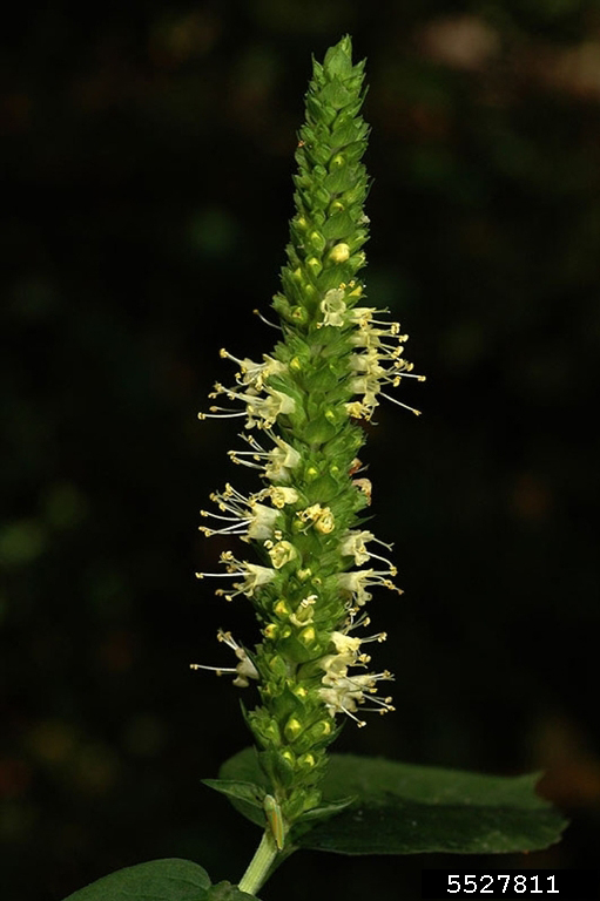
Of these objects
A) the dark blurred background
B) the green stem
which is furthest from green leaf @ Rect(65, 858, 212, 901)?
the dark blurred background

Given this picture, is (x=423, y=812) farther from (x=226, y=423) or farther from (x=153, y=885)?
(x=226, y=423)

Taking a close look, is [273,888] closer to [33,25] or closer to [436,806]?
[436,806]

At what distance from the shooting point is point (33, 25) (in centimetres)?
833

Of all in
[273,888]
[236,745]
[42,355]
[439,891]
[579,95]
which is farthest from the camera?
[579,95]

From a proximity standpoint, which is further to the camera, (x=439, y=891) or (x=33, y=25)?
(x=33, y=25)

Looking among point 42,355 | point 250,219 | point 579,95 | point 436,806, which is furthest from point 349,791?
point 579,95

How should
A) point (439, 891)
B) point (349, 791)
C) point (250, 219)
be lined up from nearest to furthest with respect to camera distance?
1. point (349, 791)
2. point (439, 891)
3. point (250, 219)

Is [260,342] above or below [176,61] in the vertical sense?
below

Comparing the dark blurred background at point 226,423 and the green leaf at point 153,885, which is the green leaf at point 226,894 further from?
the dark blurred background at point 226,423

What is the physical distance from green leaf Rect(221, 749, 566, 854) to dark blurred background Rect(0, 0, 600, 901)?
110 inches

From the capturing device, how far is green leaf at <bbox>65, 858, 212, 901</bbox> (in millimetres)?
1843

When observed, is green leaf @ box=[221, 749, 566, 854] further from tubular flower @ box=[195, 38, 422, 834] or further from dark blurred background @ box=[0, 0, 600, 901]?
dark blurred background @ box=[0, 0, 600, 901]

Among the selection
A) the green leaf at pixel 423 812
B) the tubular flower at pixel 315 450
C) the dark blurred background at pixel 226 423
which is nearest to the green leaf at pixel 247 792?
the tubular flower at pixel 315 450

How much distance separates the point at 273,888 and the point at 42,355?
3668 millimetres
